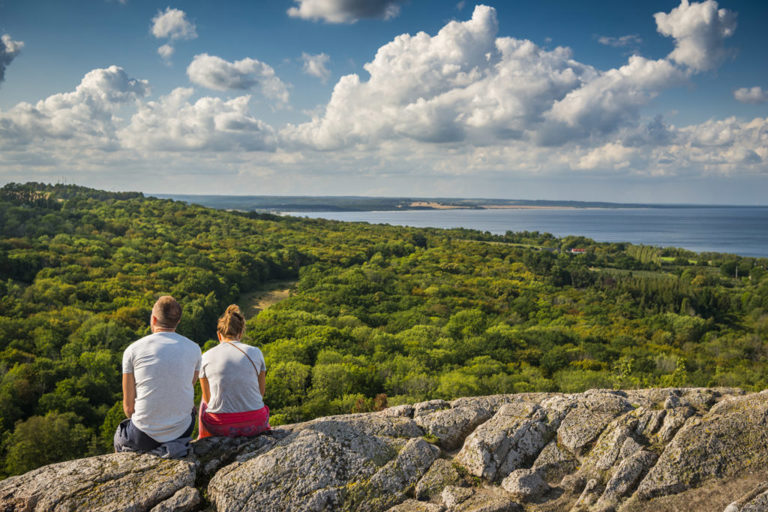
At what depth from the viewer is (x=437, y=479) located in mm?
5344

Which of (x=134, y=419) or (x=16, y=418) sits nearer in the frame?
(x=134, y=419)

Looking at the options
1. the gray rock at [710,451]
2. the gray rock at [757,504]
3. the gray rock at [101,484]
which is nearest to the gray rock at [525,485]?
the gray rock at [710,451]

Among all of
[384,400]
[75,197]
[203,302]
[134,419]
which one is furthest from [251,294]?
[75,197]

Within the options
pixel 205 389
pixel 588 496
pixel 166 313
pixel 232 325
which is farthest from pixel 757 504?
pixel 166 313

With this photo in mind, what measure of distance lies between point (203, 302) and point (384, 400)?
31219 mm

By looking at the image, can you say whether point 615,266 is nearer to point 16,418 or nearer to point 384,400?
point 384,400

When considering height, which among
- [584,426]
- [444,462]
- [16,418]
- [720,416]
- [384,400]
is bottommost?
[16,418]

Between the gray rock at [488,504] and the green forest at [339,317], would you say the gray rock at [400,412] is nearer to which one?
the gray rock at [488,504]

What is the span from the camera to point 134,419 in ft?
17.0

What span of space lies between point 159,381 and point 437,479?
11.4ft

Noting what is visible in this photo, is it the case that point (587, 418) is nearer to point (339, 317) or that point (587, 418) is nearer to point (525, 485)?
point (525, 485)

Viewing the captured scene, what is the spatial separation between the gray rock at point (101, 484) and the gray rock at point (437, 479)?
8.57 ft

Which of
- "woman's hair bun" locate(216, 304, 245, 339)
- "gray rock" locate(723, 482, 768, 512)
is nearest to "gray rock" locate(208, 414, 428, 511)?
"woman's hair bun" locate(216, 304, 245, 339)

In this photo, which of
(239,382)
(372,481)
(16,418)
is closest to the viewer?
(372,481)
